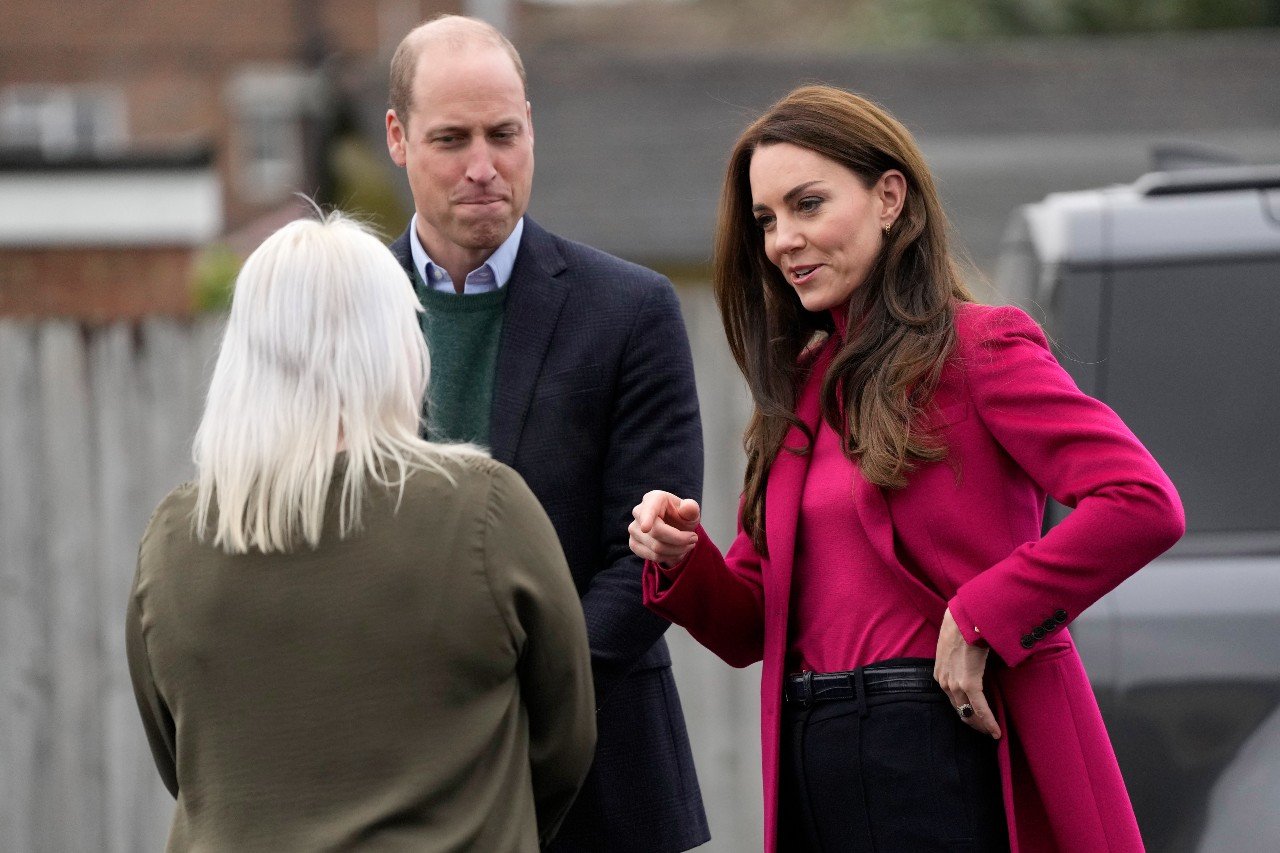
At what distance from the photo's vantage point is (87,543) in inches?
213

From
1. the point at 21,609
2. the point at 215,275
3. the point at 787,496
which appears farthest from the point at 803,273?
the point at 215,275

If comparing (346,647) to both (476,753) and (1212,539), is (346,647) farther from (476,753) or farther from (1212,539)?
(1212,539)

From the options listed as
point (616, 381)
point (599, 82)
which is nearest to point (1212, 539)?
point (616, 381)

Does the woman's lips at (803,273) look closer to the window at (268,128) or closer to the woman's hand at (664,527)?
the woman's hand at (664,527)

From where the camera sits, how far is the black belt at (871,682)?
237 cm

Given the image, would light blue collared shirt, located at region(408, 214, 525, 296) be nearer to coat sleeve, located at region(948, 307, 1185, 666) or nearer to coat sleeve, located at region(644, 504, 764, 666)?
coat sleeve, located at region(644, 504, 764, 666)

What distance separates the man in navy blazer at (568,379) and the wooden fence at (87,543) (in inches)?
94.8

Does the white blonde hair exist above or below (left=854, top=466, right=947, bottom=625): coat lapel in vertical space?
above

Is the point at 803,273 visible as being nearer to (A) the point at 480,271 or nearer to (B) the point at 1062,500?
(B) the point at 1062,500

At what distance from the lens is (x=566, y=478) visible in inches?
114

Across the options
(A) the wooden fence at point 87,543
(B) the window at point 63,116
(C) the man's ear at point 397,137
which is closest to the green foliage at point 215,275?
(A) the wooden fence at point 87,543

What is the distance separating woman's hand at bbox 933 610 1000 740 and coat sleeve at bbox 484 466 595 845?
0.55 m

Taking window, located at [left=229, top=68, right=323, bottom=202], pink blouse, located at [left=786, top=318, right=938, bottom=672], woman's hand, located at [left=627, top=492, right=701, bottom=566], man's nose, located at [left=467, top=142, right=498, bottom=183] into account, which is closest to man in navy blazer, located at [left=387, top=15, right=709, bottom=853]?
man's nose, located at [left=467, top=142, right=498, bottom=183]

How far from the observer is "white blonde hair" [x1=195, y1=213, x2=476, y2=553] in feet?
6.73
